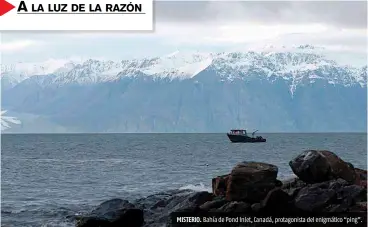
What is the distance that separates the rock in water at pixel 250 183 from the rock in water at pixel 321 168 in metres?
2.10

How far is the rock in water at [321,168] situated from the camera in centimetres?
3083

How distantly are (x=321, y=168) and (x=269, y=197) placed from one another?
15.9ft

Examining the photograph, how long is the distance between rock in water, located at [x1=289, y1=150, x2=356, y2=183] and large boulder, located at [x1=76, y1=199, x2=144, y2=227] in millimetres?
8525

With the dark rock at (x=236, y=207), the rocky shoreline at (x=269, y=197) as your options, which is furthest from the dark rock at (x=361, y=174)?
the dark rock at (x=236, y=207)

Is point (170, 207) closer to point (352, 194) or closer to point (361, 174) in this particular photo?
point (352, 194)

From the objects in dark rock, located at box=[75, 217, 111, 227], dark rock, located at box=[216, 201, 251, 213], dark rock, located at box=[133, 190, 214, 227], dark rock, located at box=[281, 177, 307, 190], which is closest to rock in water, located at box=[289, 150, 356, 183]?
dark rock, located at box=[281, 177, 307, 190]

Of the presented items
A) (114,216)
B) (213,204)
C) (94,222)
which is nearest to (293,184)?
(213,204)

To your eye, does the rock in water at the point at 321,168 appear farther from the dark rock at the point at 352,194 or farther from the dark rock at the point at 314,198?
the dark rock at the point at 352,194

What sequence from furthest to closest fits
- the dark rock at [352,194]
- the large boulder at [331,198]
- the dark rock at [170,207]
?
the dark rock at [170,207], the dark rock at [352,194], the large boulder at [331,198]

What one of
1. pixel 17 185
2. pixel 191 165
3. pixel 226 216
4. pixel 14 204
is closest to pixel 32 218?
pixel 14 204

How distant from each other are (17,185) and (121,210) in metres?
28.4

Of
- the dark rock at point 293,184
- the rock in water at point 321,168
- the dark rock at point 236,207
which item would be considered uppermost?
the rock in water at point 321,168

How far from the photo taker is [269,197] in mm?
27172

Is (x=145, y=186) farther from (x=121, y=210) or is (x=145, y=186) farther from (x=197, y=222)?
(x=197, y=222)
